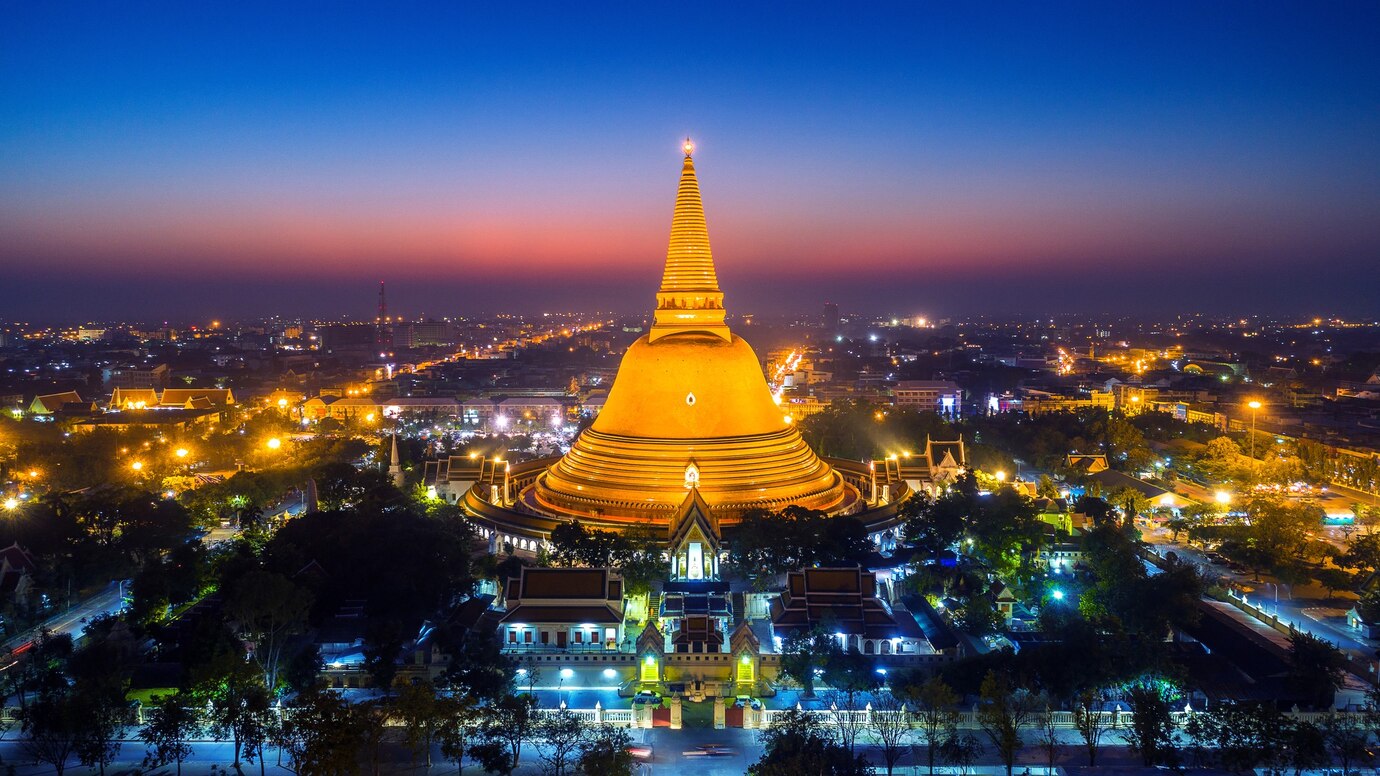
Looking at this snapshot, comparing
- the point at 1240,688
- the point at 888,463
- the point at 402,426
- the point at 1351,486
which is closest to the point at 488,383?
the point at 402,426

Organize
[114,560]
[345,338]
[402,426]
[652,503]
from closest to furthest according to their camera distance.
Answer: [114,560]
[652,503]
[402,426]
[345,338]

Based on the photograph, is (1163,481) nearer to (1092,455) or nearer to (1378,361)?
(1092,455)

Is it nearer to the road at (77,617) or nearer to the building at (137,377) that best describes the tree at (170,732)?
the road at (77,617)

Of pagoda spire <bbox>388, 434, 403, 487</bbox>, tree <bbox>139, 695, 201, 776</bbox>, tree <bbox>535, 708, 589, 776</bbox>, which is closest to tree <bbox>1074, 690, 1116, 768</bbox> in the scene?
tree <bbox>535, 708, 589, 776</bbox>

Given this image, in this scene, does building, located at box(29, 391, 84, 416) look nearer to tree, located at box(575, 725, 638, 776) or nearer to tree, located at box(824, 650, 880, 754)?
tree, located at box(575, 725, 638, 776)

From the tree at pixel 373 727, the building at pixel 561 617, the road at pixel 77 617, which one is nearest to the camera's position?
the tree at pixel 373 727

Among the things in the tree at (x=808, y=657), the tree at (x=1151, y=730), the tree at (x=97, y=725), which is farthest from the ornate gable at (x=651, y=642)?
the tree at (x=97, y=725)
